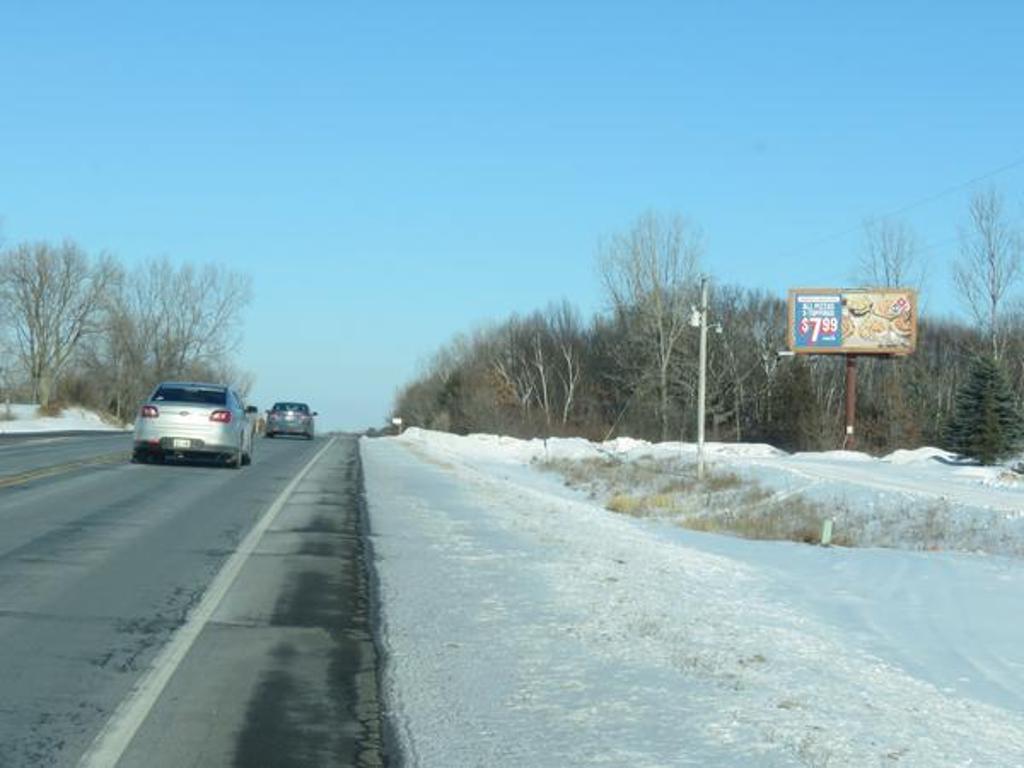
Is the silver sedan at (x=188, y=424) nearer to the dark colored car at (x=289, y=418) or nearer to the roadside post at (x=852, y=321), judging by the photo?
the dark colored car at (x=289, y=418)

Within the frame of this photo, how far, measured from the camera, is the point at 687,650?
8.49 metres

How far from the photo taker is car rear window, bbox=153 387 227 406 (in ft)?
86.8

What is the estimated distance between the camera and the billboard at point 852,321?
57781mm

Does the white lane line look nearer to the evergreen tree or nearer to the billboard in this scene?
the evergreen tree

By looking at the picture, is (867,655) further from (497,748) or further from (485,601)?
(497,748)

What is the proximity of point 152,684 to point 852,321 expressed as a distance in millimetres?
54119

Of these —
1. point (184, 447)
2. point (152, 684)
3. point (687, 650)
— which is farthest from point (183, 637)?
point (184, 447)

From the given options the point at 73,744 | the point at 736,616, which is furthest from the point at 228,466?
the point at 73,744

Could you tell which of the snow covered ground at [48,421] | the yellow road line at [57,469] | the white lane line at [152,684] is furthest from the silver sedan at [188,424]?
the snow covered ground at [48,421]

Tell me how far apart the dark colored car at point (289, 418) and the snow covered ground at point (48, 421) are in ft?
44.4

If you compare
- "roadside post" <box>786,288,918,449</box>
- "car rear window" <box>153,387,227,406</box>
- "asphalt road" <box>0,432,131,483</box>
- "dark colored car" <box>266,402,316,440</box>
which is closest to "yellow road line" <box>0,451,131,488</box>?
"asphalt road" <box>0,432,131,483</box>

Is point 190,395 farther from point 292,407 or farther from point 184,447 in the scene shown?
point 292,407

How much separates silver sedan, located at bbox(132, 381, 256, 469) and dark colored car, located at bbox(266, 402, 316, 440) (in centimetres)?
2864

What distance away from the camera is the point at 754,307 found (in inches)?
3602
